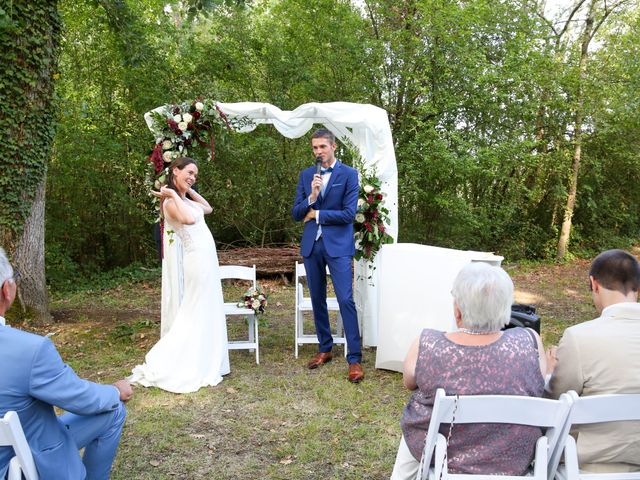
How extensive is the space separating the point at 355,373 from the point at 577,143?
914cm

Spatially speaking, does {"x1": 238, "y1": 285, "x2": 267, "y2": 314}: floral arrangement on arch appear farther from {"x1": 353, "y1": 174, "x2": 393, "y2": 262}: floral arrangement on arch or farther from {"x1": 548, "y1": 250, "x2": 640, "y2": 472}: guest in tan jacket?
{"x1": 548, "y1": 250, "x2": 640, "y2": 472}: guest in tan jacket

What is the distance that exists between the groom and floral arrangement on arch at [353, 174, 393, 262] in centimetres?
47

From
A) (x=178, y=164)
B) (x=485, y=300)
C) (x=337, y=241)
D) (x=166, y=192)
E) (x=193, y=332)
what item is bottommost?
(x=193, y=332)

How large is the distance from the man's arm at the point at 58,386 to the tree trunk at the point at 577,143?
11.1 m

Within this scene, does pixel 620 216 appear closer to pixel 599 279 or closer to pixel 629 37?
pixel 629 37

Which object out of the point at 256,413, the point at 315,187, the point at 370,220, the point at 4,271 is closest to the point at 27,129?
the point at 315,187

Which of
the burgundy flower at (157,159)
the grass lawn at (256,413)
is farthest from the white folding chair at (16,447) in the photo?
the burgundy flower at (157,159)

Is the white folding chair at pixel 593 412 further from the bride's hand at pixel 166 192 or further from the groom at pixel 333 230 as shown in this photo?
the bride's hand at pixel 166 192

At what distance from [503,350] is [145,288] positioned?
8305mm

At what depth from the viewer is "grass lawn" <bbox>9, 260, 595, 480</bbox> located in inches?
134

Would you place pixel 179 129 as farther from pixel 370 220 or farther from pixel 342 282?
pixel 342 282

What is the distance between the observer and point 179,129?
5.41 metres

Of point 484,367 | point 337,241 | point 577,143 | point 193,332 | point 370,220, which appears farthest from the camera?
point 577,143

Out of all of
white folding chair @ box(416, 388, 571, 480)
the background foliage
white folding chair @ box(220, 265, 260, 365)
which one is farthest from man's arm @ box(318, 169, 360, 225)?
the background foliage
